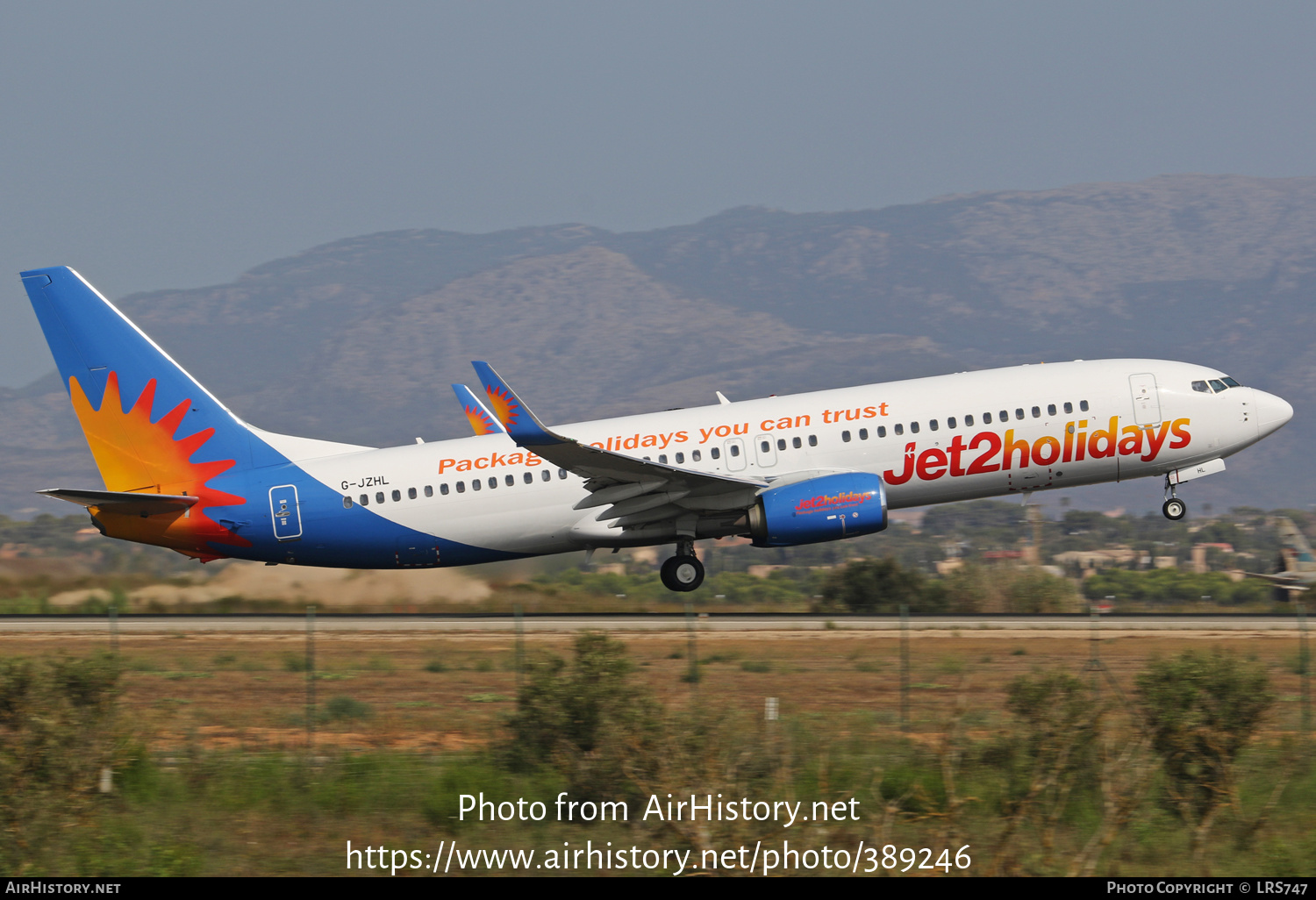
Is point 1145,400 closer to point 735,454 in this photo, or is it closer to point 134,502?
point 735,454

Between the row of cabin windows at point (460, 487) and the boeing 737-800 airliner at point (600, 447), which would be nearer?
the boeing 737-800 airliner at point (600, 447)

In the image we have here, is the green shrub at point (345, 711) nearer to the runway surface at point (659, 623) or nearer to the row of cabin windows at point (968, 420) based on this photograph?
the runway surface at point (659, 623)

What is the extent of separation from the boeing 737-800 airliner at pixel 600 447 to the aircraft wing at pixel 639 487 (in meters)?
0.06

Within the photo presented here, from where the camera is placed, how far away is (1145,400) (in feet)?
96.0

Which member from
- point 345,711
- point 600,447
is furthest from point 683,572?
point 345,711

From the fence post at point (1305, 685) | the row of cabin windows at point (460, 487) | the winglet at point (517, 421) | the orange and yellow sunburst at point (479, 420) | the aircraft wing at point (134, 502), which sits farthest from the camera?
the orange and yellow sunburst at point (479, 420)

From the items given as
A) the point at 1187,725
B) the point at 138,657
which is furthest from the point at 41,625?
the point at 1187,725

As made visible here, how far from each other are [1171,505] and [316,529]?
62.3ft

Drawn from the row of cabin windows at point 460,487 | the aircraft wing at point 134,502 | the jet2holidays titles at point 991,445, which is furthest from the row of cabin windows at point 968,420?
the aircraft wing at point 134,502

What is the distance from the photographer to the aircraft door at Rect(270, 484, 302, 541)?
29.5 meters

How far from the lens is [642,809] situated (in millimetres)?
14141

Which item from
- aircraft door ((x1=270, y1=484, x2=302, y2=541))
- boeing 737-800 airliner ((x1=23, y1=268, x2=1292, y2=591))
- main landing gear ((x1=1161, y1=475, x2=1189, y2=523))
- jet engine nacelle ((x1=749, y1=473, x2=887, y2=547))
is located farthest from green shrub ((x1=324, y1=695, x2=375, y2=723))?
main landing gear ((x1=1161, y1=475, x2=1189, y2=523))

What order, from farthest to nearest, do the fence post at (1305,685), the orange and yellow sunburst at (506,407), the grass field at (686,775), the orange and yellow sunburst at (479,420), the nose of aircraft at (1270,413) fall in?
the orange and yellow sunburst at (479,420) < the nose of aircraft at (1270,413) < the orange and yellow sunburst at (506,407) < the fence post at (1305,685) < the grass field at (686,775)

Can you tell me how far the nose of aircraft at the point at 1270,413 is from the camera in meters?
30.0
